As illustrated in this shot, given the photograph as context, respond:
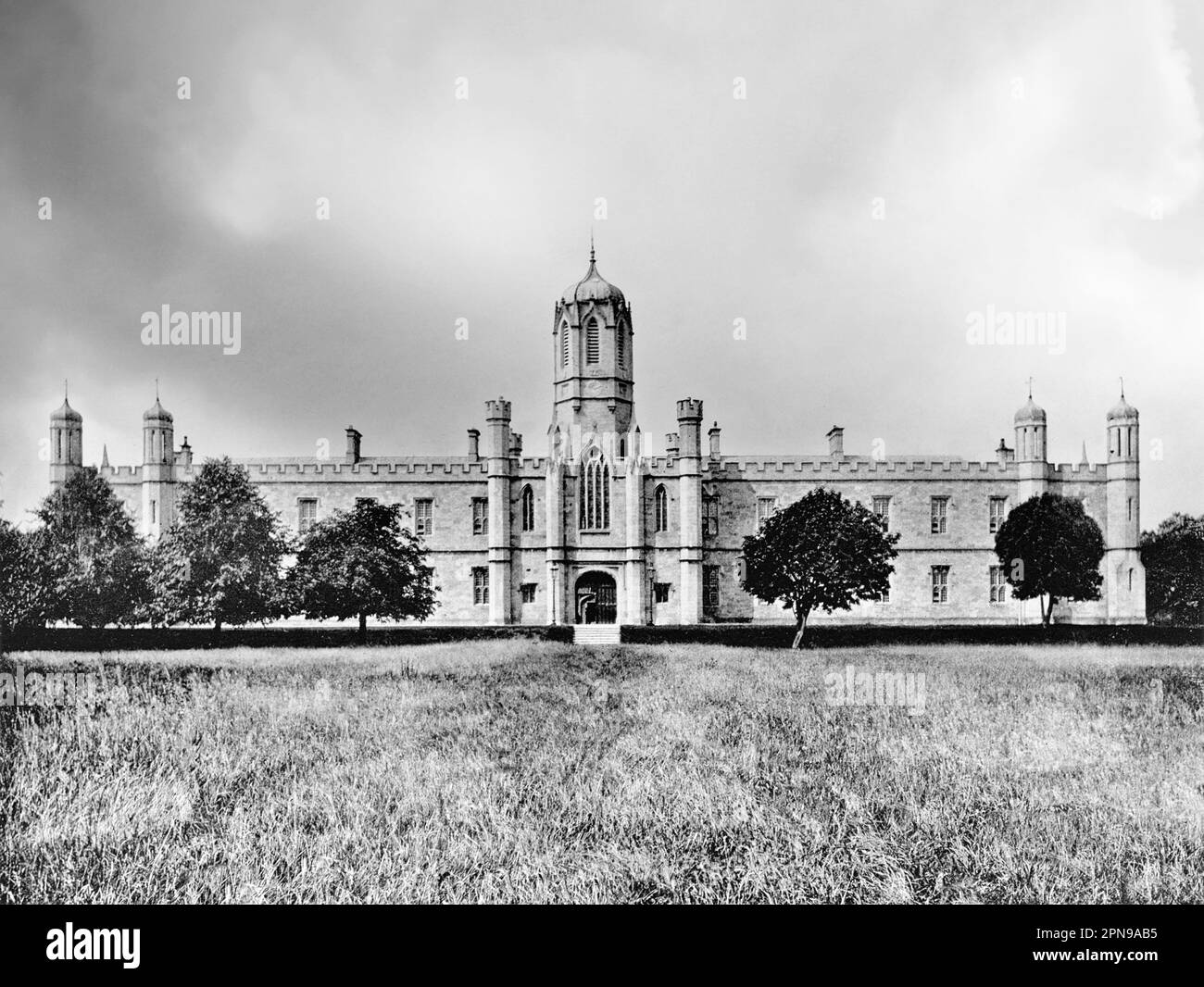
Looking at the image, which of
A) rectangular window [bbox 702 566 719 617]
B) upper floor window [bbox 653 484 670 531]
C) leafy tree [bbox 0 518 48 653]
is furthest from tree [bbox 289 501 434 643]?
rectangular window [bbox 702 566 719 617]

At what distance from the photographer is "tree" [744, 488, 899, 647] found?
71.3 ft

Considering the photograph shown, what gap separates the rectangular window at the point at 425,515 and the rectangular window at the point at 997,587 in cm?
2543

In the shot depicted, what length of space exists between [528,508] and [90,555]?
64.1 ft

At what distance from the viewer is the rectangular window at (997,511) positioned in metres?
32.8

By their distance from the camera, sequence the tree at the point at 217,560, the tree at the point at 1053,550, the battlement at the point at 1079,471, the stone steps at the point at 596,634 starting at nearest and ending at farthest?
the tree at the point at 217,560
the stone steps at the point at 596,634
the tree at the point at 1053,550
the battlement at the point at 1079,471

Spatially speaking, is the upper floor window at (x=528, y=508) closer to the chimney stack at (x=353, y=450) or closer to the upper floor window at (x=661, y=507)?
the upper floor window at (x=661, y=507)

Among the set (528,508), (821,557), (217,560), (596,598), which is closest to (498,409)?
(528,508)

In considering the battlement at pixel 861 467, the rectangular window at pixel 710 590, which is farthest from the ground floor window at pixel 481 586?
the battlement at pixel 861 467

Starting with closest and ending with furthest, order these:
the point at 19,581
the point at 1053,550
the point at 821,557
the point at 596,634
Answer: the point at 19,581, the point at 821,557, the point at 1053,550, the point at 596,634

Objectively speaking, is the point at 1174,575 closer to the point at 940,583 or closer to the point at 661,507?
the point at 940,583

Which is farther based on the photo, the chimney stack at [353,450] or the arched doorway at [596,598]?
the chimney stack at [353,450]

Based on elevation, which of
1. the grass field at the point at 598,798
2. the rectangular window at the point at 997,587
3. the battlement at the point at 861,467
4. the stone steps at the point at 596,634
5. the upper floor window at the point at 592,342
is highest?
the upper floor window at the point at 592,342

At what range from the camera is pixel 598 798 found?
5.71 metres
